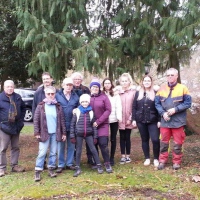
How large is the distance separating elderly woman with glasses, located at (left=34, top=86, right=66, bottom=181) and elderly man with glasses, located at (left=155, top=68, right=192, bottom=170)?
192 cm

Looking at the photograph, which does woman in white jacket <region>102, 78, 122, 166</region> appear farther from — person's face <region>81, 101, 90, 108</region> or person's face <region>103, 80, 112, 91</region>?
person's face <region>81, 101, 90, 108</region>

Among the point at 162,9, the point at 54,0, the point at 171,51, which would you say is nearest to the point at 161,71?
the point at 171,51

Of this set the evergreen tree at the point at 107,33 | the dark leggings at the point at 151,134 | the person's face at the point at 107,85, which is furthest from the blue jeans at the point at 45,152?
the evergreen tree at the point at 107,33

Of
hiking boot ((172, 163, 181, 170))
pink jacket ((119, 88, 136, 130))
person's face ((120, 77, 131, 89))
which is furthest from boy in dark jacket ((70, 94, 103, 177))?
hiking boot ((172, 163, 181, 170))

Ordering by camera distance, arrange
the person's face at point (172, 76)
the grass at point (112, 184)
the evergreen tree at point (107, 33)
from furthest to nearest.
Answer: the evergreen tree at point (107, 33) → the person's face at point (172, 76) → the grass at point (112, 184)

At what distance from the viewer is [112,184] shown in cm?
517

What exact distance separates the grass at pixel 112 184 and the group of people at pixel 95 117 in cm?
22

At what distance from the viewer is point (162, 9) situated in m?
8.54

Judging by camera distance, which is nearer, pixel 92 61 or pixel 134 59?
pixel 92 61

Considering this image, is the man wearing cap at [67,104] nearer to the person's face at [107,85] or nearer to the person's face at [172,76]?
the person's face at [107,85]

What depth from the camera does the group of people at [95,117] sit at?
5762 mm

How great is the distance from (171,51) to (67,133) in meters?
4.38

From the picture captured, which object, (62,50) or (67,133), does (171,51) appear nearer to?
(62,50)

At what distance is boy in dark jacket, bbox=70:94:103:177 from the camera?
5723mm
